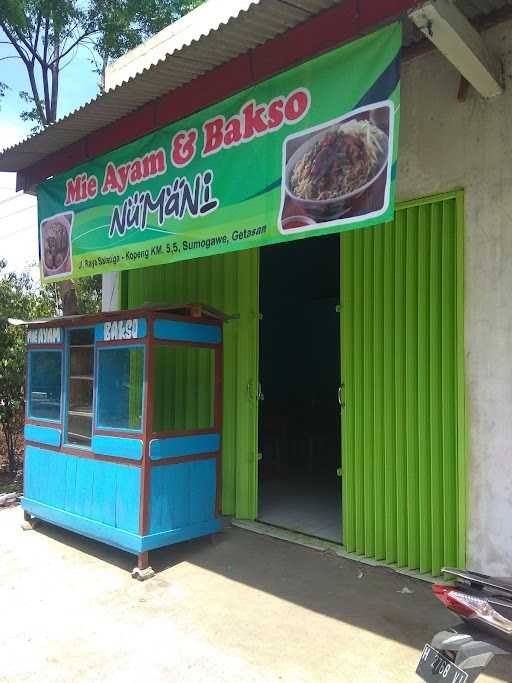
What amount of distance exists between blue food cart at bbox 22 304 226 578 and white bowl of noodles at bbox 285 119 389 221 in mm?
1575

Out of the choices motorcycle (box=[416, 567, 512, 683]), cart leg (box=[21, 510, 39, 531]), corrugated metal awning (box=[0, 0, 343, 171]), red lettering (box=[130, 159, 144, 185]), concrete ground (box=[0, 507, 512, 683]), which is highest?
corrugated metal awning (box=[0, 0, 343, 171])

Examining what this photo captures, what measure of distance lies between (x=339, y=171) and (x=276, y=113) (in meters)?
0.76

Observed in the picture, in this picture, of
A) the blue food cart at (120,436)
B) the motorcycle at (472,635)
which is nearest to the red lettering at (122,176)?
the blue food cart at (120,436)

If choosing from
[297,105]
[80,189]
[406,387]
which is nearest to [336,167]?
[297,105]

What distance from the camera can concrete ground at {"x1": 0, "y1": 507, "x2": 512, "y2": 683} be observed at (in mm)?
3129

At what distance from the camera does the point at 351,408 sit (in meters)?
4.75

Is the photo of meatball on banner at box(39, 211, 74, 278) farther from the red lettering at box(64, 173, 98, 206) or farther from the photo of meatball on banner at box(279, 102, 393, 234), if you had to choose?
the photo of meatball on banner at box(279, 102, 393, 234)

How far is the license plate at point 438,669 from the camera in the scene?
2225 mm

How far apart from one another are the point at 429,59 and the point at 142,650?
4390 mm

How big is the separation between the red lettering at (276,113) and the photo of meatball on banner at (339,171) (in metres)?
0.18

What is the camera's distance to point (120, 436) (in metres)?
4.71

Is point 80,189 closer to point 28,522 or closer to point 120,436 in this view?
point 120,436

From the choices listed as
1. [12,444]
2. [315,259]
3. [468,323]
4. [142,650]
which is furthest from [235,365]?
[12,444]

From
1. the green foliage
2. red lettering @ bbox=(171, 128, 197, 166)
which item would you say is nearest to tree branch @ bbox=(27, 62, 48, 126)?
the green foliage
